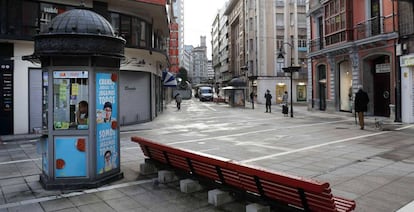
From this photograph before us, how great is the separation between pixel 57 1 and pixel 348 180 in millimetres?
15211

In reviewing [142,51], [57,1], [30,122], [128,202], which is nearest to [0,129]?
[30,122]

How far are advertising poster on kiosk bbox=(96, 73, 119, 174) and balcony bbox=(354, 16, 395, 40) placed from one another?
1747 cm

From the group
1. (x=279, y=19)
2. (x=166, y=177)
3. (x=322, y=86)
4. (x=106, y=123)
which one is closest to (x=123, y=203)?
(x=166, y=177)

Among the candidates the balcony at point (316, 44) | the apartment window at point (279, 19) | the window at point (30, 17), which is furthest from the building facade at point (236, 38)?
the window at point (30, 17)

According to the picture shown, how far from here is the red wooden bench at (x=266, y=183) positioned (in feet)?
12.7

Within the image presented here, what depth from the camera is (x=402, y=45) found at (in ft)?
58.9

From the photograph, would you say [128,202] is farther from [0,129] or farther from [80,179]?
[0,129]

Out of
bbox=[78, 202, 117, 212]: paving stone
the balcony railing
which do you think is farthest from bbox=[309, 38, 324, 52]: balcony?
bbox=[78, 202, 117, 212]: paving stone

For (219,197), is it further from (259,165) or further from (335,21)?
(335,21)

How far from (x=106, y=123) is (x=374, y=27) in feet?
62.3

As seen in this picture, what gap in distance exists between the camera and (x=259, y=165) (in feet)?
27.0

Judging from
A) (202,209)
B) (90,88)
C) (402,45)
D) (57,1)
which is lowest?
(202,209)

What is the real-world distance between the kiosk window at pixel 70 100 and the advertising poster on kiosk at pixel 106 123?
0.23m

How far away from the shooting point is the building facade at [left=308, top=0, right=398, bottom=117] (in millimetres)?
19672
